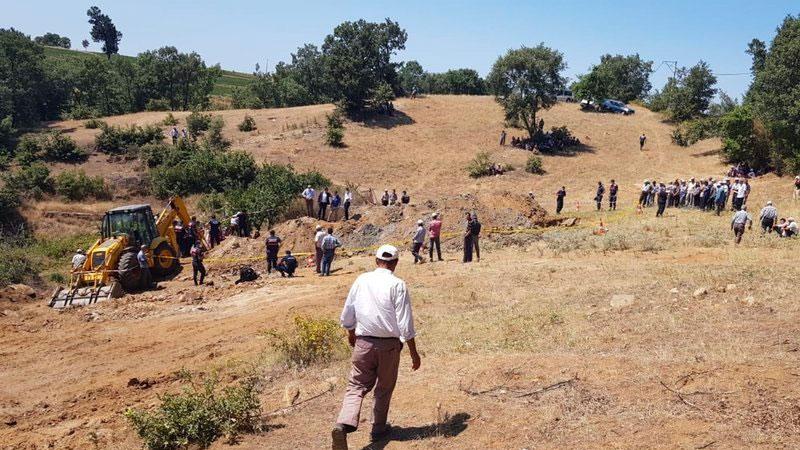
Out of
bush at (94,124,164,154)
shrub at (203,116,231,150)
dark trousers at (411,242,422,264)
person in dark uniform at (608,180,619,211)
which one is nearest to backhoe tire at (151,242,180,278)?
dark trousers at (411,242,422,264)

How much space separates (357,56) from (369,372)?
4488 centimetres

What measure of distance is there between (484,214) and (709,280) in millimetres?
11520

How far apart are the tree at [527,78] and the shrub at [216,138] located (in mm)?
18340

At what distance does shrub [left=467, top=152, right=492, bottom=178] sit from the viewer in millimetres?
41219

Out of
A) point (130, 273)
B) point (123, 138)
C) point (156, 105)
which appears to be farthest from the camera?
point (156, 105)

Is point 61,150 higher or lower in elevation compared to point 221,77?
lower

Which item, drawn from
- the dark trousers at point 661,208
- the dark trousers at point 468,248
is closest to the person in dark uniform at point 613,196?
the dark trousers at point 661,208

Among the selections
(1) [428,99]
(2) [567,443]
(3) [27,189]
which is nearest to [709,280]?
(2) [567,443]

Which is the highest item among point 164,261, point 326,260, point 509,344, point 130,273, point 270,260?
point 509,344

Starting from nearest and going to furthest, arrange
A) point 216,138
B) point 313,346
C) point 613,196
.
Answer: point 313,346 < point 613,196 < point 216,138

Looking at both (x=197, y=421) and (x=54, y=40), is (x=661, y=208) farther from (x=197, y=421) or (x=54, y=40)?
(x=54, y=40)

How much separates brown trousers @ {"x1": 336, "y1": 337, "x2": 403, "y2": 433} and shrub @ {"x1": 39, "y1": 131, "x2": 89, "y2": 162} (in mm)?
38553

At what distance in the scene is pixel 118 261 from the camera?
18.6 meters

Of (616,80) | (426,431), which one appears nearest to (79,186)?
(426,431)
